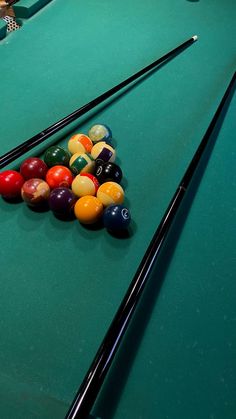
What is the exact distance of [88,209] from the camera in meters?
1.75

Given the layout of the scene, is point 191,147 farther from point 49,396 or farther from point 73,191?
point 49,396

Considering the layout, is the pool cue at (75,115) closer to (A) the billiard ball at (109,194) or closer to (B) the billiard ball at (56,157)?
(B) the billiard ball at (56,157)

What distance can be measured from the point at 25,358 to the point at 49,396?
180 millimetres

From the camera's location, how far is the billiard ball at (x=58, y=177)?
6.23 ft

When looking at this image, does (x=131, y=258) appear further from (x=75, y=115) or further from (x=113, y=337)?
(x=75, y=115)

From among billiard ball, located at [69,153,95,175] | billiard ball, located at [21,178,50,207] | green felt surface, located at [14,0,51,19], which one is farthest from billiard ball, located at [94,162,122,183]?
green felt surface, located at [14,0,51,19]

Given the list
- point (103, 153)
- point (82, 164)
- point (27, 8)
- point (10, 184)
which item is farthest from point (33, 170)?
point (27, 8)

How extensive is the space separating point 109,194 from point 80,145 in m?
0.46

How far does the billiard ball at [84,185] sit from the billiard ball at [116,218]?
162 mm

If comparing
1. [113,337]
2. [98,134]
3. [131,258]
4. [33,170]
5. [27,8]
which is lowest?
[113,337]

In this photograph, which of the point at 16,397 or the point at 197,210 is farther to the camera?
the point at 197,210

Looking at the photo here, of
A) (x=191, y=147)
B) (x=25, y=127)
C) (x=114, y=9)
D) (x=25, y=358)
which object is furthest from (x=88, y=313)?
(x=114, y=9)

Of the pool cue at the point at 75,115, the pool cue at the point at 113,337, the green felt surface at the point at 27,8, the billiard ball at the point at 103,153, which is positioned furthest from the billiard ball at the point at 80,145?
the green felt surface at the point at 27,8

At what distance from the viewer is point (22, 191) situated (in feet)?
6.04
